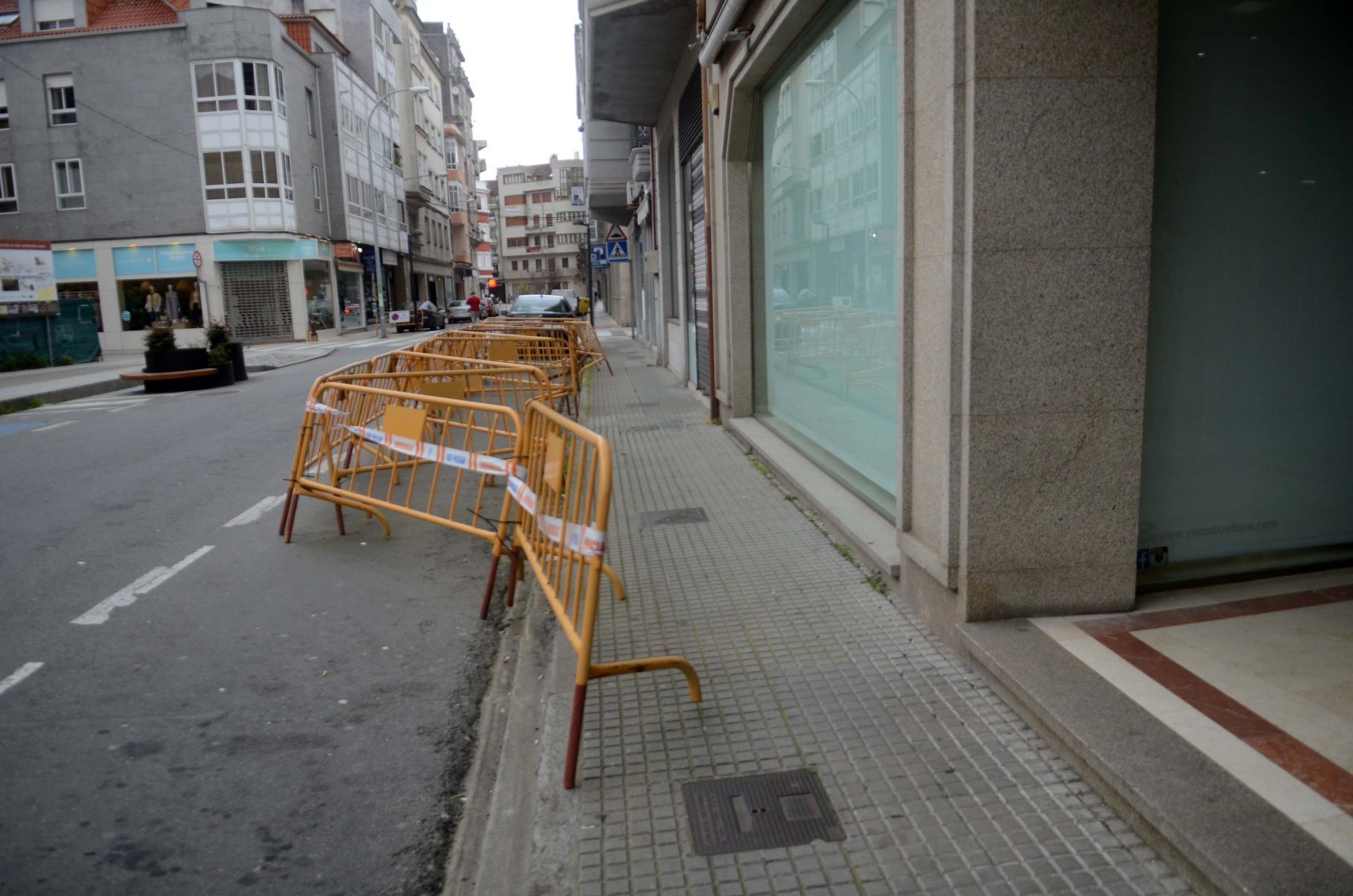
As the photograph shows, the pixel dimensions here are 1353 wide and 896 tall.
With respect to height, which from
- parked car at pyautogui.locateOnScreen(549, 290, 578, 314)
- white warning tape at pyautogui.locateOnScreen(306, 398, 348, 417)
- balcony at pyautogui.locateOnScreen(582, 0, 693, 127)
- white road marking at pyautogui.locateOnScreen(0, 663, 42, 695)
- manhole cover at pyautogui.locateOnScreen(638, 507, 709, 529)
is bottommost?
white road marking at pyautogui.locateOnScreen(0, 663, 42, 695)

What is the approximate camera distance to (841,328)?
6.89 metres

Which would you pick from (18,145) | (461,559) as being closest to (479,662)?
(461,559)

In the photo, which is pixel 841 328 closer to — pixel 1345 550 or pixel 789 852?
pixel 1345 550

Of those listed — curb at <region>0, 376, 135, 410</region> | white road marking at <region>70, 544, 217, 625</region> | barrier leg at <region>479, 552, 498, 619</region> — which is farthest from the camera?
curb at <region>0, 376, 135, 410</region>

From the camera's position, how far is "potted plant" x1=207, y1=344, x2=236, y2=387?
779 inches

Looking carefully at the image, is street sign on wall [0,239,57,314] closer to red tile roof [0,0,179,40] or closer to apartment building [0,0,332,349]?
apartment building [0,0,332,349]

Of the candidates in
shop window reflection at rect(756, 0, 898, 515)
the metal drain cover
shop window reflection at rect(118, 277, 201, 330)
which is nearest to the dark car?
shop window reflection at rect(118, 277, 201, 330)

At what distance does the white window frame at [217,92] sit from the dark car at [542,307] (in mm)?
17663

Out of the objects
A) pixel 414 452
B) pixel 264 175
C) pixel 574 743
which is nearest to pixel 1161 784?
pixel 574 743

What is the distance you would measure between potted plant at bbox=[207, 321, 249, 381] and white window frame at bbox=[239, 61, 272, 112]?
2336 centimetres

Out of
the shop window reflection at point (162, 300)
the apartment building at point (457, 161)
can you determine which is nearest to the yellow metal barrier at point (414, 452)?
the shop window reflection at point (162, 300)

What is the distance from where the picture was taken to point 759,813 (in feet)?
10.2

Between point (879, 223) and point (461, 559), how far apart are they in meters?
3.45

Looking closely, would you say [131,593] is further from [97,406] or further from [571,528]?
[97,406]
